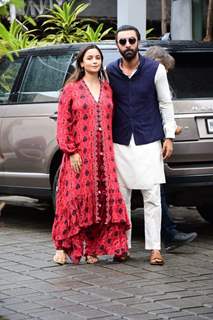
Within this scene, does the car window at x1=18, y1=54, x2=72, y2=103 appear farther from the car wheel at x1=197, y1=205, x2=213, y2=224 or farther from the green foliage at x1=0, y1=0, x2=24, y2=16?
the green foliage at x1=0, y1=0, x2=24, y2=16

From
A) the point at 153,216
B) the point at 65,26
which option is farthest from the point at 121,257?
the point at 65,26

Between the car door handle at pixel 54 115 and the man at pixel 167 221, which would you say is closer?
the man at pixel 167 221

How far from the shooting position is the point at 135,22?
12484 millimetres

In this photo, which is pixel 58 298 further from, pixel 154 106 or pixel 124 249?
pixel 154 106

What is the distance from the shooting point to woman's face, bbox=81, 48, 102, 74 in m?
7.47

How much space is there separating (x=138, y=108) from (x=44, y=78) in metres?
1.94

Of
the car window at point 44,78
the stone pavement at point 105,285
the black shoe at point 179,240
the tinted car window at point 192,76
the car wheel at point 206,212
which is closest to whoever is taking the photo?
the stone pavement at point 105,285

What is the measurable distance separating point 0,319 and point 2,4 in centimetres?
225

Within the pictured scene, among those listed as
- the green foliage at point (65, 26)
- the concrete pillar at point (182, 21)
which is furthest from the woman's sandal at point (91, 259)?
the green foliage at point (65, 26)

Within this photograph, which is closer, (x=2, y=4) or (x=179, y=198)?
(x=2, y=4)

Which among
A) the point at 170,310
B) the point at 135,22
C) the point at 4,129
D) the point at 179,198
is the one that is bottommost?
the point at 170,310

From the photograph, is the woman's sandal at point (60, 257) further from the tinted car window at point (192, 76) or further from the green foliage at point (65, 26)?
the green foliage at point (65, 26)

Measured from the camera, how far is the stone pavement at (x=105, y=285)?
5.94 meters

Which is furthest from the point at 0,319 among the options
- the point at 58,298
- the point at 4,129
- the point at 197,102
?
the point at 4,129
